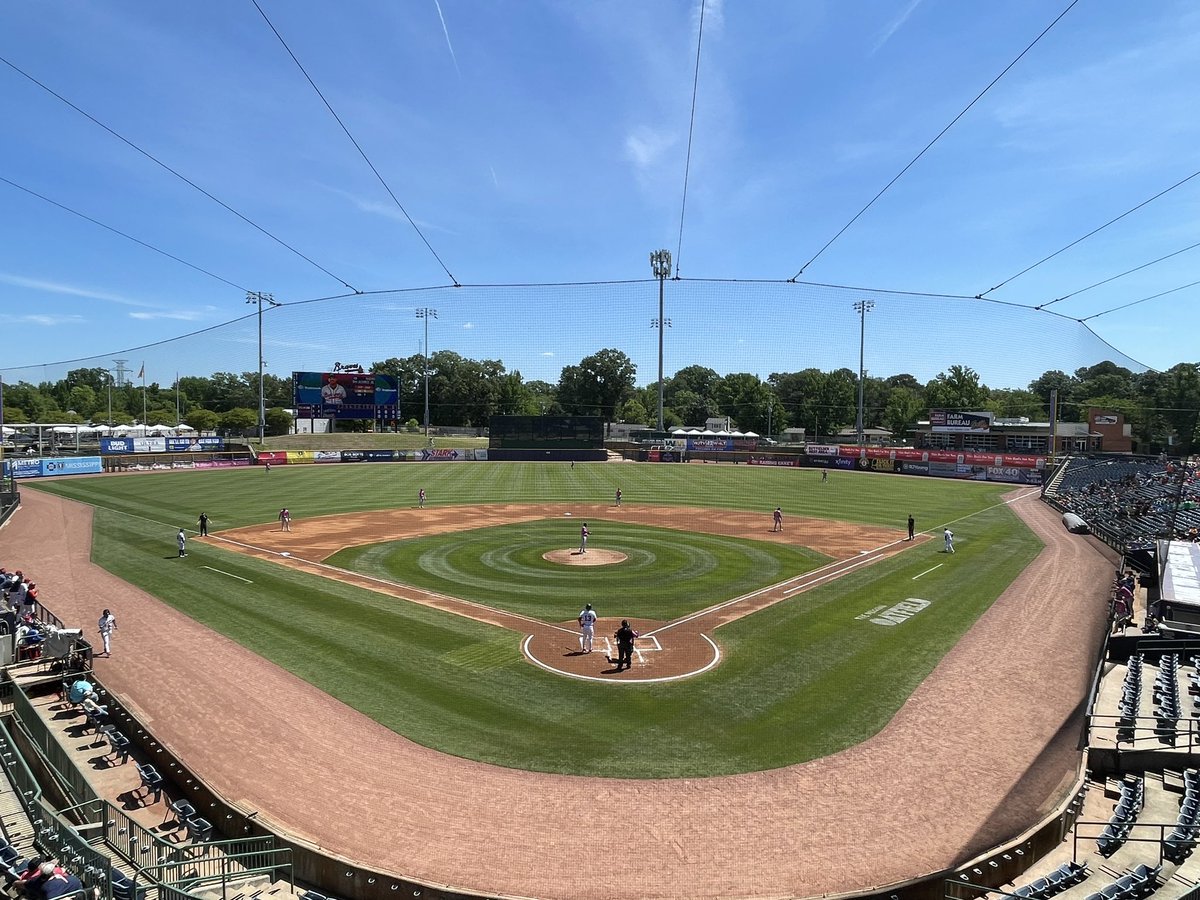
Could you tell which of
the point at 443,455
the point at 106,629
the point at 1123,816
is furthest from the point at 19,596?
the point at 443,455

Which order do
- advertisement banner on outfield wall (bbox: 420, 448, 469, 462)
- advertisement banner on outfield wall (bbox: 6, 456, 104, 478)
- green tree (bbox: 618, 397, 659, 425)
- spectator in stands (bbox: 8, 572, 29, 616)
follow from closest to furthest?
spectator in stands (bbox: 8, 572, 29, 616) → advertisement banner on outfield wall (bbox: 6, 456, 104, 478) → advertisement banner on outfield wall (bbox: 420, 448, 469, 462) → green tree (bbox: 618, 397, 659, 425)

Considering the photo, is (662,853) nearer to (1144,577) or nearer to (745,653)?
(745,653)

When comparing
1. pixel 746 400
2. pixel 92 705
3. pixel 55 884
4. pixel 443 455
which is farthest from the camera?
pixel 746 400

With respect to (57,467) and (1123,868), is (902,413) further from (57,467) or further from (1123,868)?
(57,467)

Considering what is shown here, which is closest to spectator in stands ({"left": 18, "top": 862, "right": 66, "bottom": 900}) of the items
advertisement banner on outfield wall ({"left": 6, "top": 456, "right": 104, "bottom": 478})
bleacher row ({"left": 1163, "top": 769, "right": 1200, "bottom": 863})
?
bleacher row ({"left": 1163, "top": 769, "right": 1200, "bottom": 863})

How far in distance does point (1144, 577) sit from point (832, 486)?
32426mm

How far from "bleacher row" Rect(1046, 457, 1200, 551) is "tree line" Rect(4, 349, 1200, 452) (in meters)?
40.0

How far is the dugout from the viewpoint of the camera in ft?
243

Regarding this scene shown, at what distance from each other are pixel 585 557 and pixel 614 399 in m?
88.0

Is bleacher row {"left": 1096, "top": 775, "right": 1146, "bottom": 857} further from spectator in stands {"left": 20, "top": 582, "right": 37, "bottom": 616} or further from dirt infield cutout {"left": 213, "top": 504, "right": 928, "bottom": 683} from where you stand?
spectator in stands {"left": 20, "top": 582, "right": 37, "bottom": 616}

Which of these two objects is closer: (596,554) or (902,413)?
(596,554)

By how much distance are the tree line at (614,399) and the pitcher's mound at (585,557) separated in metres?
71.4

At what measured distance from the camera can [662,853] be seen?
29.9 ft

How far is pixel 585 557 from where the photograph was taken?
27.4 metres
